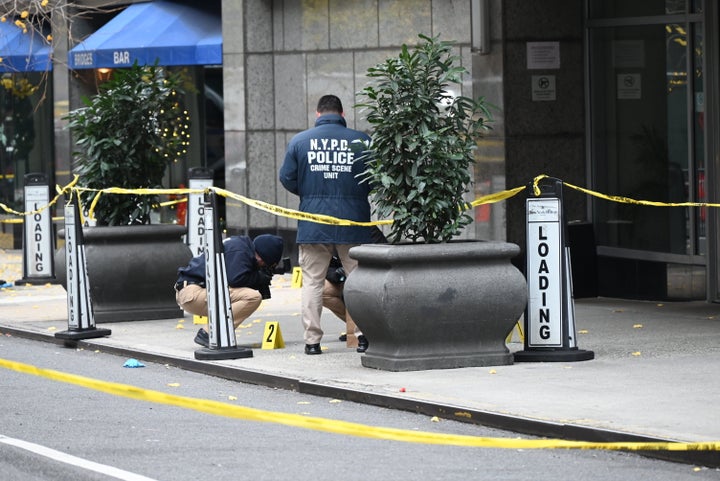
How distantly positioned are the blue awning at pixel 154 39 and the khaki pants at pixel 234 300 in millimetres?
9280

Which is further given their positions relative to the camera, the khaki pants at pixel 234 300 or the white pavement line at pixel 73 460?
the khaki pants at pixel 234 300

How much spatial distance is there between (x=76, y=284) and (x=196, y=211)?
169 inches

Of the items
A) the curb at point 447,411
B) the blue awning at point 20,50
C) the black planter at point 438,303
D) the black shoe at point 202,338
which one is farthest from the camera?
the blue awning at point 20,50

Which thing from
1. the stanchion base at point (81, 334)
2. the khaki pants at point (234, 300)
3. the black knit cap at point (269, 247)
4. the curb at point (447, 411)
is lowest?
the curb at point (447, 411)

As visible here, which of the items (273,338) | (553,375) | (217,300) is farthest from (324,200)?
(553,375)

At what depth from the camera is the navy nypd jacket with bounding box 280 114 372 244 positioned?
1225 centimetres

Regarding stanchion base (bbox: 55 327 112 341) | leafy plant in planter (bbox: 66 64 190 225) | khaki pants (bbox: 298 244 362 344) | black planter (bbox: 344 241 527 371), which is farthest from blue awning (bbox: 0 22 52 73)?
black planter (bbox: 344 241 527 371)

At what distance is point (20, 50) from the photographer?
86.8 feet

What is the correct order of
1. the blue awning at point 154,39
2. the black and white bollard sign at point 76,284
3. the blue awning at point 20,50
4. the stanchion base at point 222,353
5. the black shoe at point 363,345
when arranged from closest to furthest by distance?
the stanchion base at point 222,353, the black shoe at point 363,345, the black and white bollard sign at point 76,284, the blue awning at point 154,39, the blue awning at point 20,50

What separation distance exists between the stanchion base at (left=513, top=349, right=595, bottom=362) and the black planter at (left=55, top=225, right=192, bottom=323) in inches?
195

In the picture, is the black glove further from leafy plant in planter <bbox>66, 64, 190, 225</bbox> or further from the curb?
leafy plant in planter <bbox>66, 64, 190, 225</bbox>

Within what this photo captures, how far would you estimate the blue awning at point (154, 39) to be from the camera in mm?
22234

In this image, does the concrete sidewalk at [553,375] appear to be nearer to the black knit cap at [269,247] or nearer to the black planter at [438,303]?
the black planter at [438,303]

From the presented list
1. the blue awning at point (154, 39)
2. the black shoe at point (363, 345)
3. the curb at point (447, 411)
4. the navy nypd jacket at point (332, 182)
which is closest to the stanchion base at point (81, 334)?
the curb at point (447, 411)
